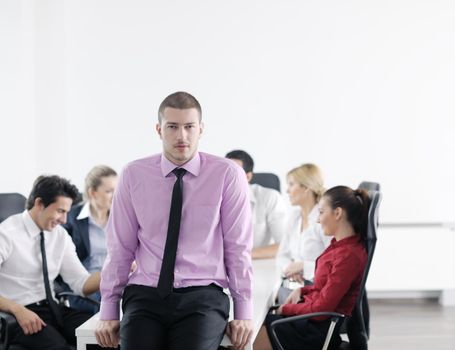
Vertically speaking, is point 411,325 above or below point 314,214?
below

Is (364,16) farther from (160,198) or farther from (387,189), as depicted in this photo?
(160,198)

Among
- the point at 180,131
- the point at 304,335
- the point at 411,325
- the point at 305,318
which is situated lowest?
the point at 411,325

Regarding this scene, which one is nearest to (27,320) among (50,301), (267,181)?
(50,301)

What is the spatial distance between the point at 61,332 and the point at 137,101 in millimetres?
3046

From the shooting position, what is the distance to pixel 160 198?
2578mm

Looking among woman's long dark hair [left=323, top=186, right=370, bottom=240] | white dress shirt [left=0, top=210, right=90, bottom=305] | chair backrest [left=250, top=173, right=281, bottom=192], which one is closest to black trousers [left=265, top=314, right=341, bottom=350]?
woman's long dark hair [left=323, top=186, right=370, bottom=240]

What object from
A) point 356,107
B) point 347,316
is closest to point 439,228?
point 356,107

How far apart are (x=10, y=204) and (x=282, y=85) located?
294 cm

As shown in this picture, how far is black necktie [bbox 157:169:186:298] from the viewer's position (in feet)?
8.13

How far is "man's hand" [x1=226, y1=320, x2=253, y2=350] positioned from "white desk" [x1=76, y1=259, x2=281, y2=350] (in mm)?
30

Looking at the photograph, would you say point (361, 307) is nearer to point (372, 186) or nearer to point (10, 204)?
point (372, 186)

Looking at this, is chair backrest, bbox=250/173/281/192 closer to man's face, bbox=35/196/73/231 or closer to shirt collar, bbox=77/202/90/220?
shirt collar, bbox=77/202/90/220

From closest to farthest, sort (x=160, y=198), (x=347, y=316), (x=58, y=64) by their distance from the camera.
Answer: (x=160, y=198) < (x=347, y=316) < (x=58, y=64)

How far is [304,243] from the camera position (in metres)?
4.02
